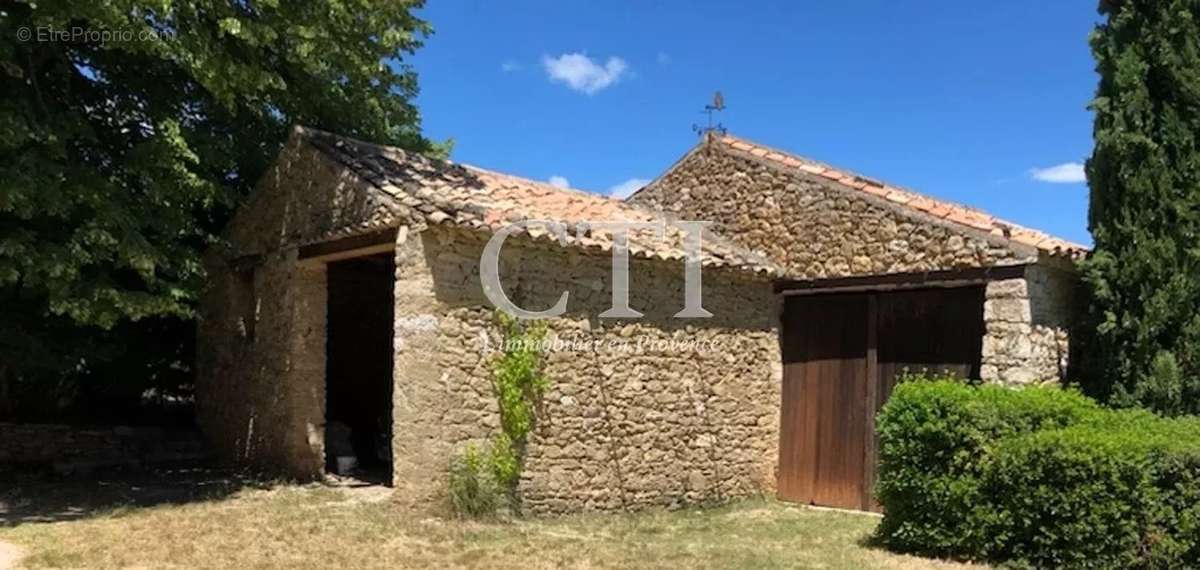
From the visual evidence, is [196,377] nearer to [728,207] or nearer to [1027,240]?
[728,207]

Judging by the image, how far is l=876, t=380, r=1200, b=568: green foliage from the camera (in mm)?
7262

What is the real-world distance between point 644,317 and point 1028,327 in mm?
4291

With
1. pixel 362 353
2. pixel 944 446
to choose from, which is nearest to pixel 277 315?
pixel 362 353

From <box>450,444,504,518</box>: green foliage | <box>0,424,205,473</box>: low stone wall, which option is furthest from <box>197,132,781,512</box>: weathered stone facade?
<box>0,424,205,473</box>: low stone wall

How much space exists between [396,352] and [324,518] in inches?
73.5

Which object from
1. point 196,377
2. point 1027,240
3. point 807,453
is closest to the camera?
point 1027,240

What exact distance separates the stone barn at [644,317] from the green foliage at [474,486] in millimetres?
158

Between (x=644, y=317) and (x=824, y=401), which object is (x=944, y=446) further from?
(x=644, y=317)

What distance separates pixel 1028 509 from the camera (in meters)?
7.83

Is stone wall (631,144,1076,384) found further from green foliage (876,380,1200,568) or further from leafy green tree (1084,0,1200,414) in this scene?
green foliage (876,380,1200,568)

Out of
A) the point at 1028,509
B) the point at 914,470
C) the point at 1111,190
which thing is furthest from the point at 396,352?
the point at 1111,190

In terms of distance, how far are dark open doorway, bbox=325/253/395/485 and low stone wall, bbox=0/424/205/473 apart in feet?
7.67

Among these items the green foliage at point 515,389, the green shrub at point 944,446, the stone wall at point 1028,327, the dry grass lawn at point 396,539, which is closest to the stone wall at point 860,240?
the stone wall at point 1028,327

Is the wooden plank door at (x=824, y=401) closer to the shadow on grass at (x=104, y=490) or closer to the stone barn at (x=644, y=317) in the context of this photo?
the stone barn at (x=644, y=317)
